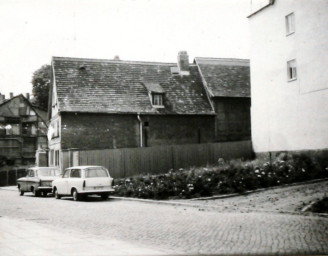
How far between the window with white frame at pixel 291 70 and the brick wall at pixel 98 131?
13404mm

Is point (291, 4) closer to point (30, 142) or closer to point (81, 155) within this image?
point (81, 155)

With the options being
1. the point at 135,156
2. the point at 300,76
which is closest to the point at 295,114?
the point at 300,76

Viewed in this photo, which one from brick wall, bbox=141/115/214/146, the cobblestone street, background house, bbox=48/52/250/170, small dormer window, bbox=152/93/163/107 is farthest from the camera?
small dormer window, bbox=152/93/163/107

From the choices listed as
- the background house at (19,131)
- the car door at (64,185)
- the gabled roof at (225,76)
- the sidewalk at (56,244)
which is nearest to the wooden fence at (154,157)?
Result: the car door at (64,185)

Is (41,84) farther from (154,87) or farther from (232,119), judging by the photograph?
(232,119)

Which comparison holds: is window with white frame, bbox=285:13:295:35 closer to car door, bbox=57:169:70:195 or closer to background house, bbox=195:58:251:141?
background house, bbox=195:58:251:141

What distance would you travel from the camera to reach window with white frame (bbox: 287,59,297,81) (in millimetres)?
26484

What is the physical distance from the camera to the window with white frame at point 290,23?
26.4 meters

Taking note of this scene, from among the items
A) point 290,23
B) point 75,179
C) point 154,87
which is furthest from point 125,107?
point 75,179

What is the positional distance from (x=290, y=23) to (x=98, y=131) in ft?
53.1

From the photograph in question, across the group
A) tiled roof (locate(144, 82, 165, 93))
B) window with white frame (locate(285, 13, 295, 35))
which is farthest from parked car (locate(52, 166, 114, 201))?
tiled roof (locate(144, 82, 165, 93))

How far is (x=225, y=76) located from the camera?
3988 cm

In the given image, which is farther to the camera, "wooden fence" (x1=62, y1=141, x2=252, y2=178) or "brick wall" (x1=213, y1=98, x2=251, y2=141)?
"brick wall" (x1=213, y1=98, x2=251, y2=141)

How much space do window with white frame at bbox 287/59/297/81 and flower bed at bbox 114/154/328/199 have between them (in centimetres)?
682
